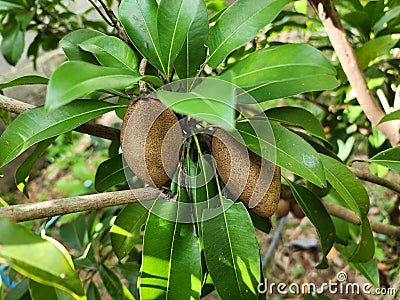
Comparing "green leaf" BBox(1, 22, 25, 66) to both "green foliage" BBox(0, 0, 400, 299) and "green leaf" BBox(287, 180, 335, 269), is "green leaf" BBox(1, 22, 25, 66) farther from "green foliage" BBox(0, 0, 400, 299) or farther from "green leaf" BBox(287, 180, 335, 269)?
"green leaf" BBox(287, 180, 335, 269)

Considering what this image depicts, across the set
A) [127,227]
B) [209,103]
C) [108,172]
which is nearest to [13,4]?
[108,172]

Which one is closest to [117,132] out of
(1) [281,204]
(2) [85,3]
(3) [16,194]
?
(1) [281,204]

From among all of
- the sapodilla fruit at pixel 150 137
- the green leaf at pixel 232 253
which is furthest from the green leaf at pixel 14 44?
the green leaf at pixel 232 253

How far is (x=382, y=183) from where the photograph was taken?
955 millimetres

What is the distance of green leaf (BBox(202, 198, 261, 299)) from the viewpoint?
637 mm

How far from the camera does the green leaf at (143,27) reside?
698 mm

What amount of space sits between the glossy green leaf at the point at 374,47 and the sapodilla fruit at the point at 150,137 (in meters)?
0.54

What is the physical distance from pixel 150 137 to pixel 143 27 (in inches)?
7.0

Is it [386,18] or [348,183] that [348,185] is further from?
[386,18]

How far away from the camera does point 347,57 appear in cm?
95

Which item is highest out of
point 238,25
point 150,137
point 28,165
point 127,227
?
point 238,25

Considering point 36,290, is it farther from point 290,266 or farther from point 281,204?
point 290,266

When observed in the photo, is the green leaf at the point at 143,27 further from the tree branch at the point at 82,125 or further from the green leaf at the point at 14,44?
the green leaf at the point at 14,44

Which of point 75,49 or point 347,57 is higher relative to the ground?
point 75,49
